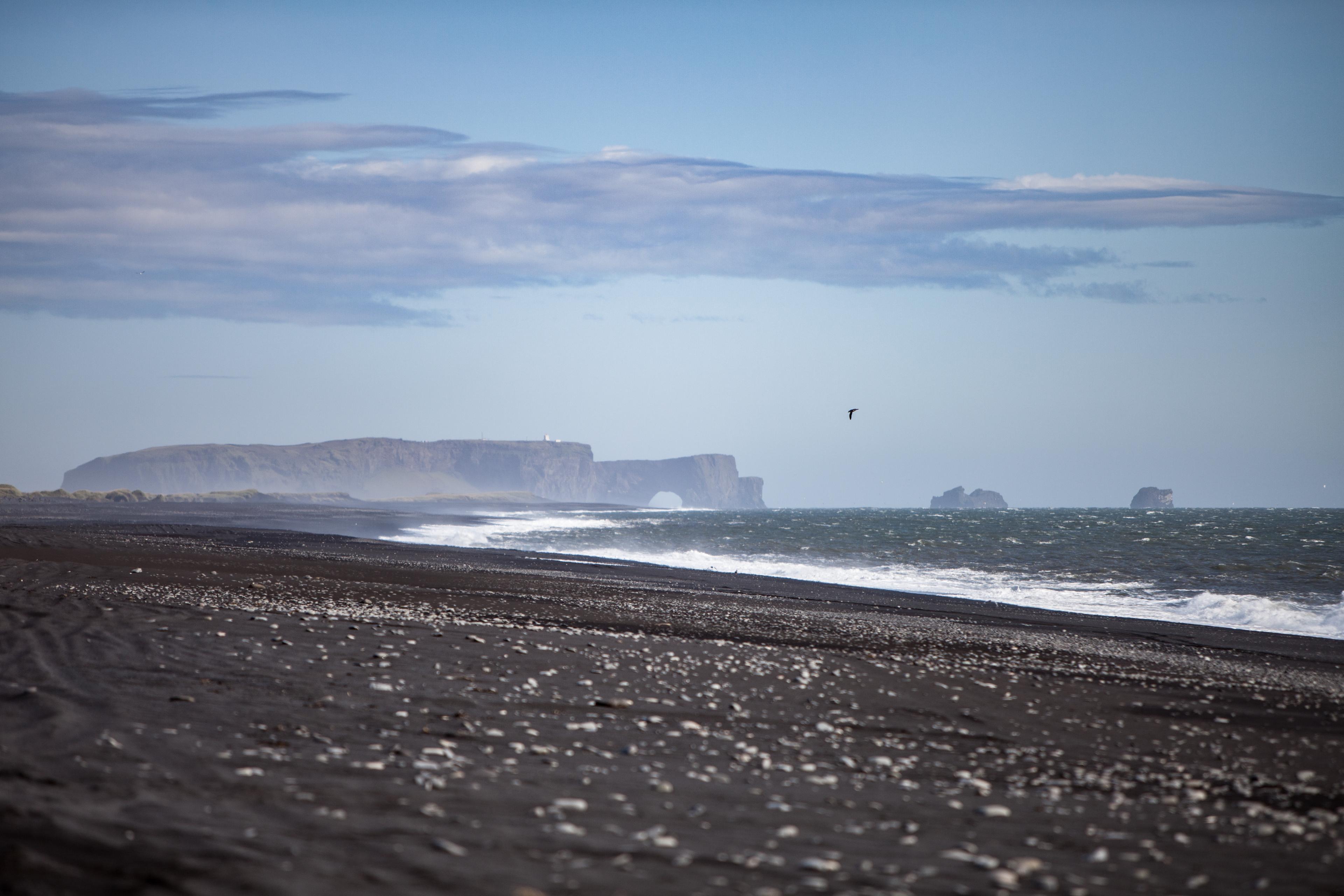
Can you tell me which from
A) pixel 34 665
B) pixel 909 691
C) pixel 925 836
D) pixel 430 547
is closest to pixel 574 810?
pixel 925 836

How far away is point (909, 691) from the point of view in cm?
1017

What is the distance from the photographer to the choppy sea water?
25297 millimetres

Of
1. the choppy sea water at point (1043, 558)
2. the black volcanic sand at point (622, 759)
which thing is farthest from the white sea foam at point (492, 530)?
the black volcanic sand at point (622, 759)

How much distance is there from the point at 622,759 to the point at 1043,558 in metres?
39.8

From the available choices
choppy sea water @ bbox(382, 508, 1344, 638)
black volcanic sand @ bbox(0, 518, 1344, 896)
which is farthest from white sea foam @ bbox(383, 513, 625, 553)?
black volcanic sand @ bbox(0, 518, 1344, 896)

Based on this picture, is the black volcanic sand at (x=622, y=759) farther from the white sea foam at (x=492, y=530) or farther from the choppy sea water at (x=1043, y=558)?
the white sea foam at (x=492, y=530)

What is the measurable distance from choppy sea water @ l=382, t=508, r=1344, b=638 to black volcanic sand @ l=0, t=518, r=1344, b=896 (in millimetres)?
10909

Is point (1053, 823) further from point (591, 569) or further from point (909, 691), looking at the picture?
point (591, 569)

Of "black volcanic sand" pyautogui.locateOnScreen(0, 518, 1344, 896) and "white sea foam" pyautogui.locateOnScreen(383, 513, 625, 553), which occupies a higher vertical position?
"black volcanic sand" pyautogui.locateOnScreen(0, 518, 1344, 896)

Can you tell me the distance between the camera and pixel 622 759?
697 centimetres

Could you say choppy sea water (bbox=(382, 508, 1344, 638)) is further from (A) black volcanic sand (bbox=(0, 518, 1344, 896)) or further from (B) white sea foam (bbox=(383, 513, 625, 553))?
(A) black volcanic sand (bbox=(0, 518, 1344, 896))

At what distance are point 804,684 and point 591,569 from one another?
20.3 meters

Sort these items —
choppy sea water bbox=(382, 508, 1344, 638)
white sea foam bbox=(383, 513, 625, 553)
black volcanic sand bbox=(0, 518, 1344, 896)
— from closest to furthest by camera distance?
black volcanic sand bbox=(0, 518, 1344, 896) < choppy sea water bbox=(382, 508, 1344, 638) < white sea foam bbox=(383, 513, 625, 553)

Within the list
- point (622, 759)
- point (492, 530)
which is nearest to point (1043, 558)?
point (492, 530)
